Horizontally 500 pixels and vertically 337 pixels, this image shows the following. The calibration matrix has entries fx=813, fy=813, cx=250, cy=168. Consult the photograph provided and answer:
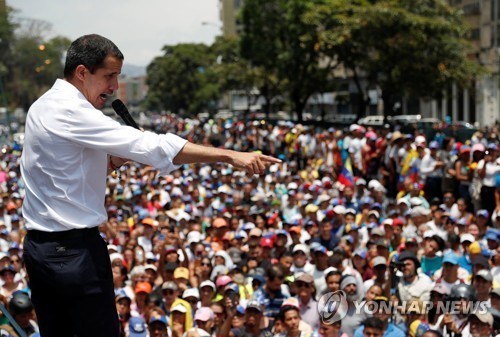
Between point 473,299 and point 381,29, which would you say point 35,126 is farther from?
point 381,29

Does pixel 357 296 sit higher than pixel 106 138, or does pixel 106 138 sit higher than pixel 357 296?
pixel 106 138

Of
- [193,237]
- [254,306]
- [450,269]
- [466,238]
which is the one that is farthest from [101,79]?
[193,237]

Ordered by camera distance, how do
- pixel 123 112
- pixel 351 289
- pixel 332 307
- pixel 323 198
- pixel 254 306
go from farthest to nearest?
pixel 323 198 → pixel 351 289 → pixel 254 306 → pixel 332 307 → pixel 123 112

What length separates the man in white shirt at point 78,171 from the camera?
2.97 meters

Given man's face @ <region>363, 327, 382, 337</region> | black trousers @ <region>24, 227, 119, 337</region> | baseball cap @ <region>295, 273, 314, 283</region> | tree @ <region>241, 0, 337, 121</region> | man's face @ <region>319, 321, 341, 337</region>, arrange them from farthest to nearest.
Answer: tree @ <region>241, 0, 337, 121</region>, baseball cap @ <region>295, 273, 314, 283</region>, man's face @ <region>319, 321, 341, 337</region>, man's face @ <region>363, 327, 382, 337</region>, black trousers @ <region>24, 227, 119, 337</region>

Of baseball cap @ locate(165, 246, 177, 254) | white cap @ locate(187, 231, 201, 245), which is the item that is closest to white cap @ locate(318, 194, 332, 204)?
white cap @ locate(187, 231, 201, 245)

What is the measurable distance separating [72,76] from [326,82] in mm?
34018

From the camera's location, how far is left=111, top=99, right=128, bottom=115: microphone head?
11.1 feet

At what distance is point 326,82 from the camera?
120 feet

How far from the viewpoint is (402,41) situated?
27156mm

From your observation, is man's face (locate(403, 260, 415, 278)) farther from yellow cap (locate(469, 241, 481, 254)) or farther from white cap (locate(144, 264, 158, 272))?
white cap (locate(144, 264, 158, 272))

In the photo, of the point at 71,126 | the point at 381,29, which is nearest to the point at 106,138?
the point at 71,126

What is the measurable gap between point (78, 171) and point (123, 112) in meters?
0.42

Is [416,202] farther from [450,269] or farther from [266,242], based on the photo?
[450,269]
